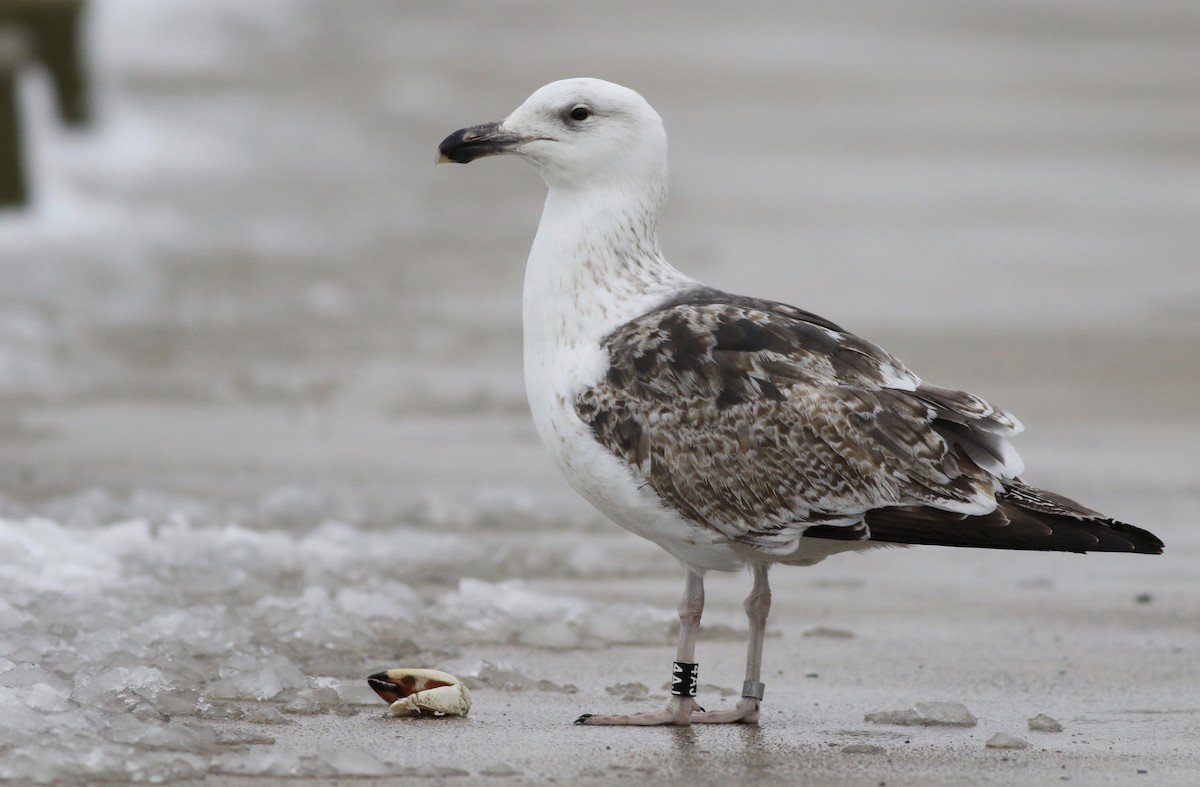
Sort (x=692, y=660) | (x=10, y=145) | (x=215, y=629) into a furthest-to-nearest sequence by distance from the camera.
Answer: (x=10, y=145) < (x=215, y=629) < (x=692, y=660)

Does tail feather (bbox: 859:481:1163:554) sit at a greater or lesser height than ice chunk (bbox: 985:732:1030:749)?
greater

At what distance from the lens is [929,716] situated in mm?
5504

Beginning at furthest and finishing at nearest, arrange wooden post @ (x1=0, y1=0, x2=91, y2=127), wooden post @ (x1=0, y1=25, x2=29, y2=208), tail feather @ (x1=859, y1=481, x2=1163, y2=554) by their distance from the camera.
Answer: wooden post @ (x1=0, y1=0, x2=91, y2=127), wooden post @ (x1=0, y1=25, x2=29, y2=208), tail feather @ (x1=859, y1=481, x2=1163, y2=554)

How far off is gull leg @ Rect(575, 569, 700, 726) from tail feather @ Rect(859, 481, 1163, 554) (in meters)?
0.60

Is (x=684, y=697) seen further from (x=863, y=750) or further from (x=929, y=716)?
(x=929, y=716)

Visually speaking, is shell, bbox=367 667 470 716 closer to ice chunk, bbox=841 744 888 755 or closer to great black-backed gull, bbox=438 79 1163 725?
great black-backed gull, bbox=438 79 1163 725

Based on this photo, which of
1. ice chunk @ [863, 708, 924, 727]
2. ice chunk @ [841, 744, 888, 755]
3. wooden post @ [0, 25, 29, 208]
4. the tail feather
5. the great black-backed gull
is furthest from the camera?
wooden post @ [0, 25, 29, 208]

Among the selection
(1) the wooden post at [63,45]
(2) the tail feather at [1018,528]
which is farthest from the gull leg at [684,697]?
(1) the wooden post at [63,45]

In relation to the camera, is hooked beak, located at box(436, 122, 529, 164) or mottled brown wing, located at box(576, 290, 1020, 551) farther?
hooked beak, located at box(436, 122, 529, 164)

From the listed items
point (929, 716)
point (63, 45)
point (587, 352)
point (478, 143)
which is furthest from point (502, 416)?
point (63, 45)

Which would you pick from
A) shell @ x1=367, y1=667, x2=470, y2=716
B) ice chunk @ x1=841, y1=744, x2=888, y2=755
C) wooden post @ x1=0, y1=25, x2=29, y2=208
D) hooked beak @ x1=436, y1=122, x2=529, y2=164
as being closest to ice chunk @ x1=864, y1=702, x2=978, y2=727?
ice chunk @ x1=841, y1=744, x2=888, y2=755

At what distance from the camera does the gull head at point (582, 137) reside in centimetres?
607

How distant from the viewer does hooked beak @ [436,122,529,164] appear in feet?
20.0

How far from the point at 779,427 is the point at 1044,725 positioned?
1.10m
